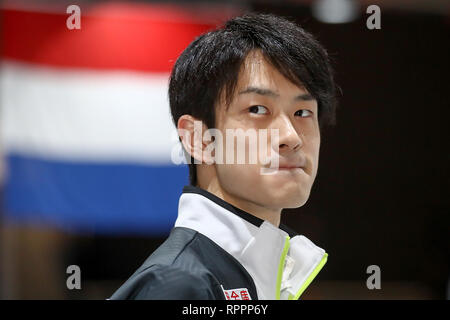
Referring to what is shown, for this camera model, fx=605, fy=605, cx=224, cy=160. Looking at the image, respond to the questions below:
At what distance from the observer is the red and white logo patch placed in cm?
89

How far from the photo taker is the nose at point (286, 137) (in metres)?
0.91

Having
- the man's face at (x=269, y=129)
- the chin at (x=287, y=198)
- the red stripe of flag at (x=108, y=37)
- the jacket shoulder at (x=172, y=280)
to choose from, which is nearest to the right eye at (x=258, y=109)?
the man's face at (x=269, y=129)

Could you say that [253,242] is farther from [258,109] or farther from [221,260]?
[258,109]

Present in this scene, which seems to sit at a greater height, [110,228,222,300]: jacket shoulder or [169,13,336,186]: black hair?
[169,13,336,186]: black hair

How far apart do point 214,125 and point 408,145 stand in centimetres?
66

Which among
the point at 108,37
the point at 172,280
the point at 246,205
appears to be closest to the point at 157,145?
the point at 108,37

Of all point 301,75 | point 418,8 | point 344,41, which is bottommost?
point 301,75

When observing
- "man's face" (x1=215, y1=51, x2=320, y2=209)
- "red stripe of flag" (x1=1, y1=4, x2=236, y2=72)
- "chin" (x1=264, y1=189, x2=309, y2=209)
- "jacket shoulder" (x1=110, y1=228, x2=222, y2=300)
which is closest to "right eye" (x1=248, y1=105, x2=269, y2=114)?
"man's face" (x1=215, y1=51, x2=320, y2=209)

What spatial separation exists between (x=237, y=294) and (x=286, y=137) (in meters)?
0.25

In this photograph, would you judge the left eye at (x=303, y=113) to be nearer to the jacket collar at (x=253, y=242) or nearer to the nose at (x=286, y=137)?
the nose at (x=286, y=137)

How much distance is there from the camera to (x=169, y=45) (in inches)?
80.7

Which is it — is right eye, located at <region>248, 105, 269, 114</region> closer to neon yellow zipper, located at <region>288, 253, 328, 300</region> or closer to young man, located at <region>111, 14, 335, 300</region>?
young man, located at <region>111, 14, 335, 300</region>

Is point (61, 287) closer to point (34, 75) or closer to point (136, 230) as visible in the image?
point (136, 230)
